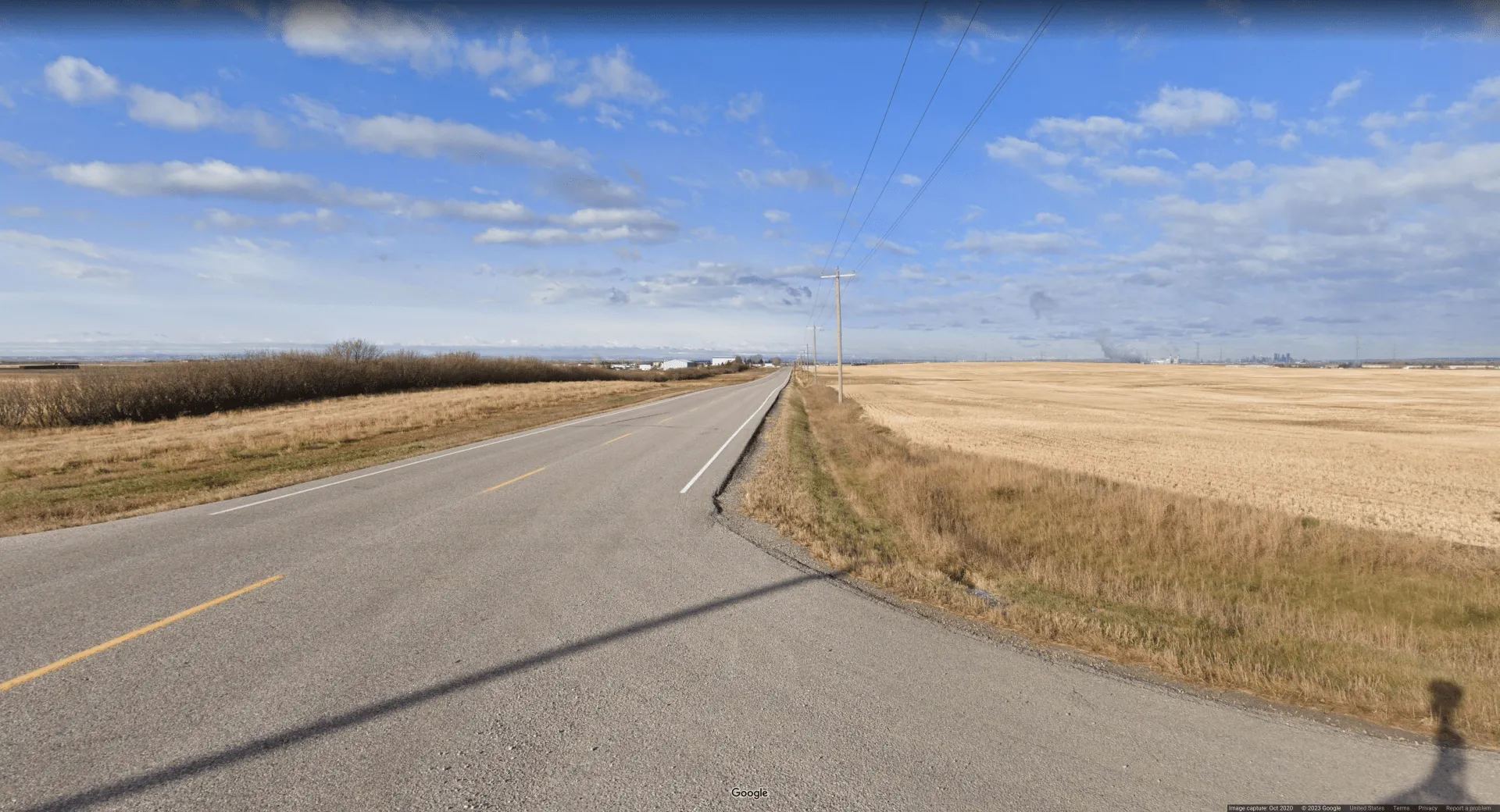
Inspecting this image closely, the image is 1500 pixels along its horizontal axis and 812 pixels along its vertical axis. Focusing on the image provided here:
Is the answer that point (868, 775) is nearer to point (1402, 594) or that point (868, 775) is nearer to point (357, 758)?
point (357, 758)

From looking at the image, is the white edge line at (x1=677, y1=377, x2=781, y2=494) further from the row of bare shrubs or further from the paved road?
the row of bare shrubs

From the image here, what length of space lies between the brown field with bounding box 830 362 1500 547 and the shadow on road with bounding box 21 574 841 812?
15.1 m

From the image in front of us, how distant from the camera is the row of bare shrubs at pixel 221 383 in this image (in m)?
32.1

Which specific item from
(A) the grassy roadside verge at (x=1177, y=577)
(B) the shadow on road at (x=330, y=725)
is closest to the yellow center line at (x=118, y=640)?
(B) the shadow on road at (x=330, y=725)

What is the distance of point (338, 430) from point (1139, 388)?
7643 centimetres

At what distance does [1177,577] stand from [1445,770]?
663cm

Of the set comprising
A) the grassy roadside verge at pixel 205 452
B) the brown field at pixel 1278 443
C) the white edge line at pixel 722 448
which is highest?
the grassy roadside verge at pixel 205 452

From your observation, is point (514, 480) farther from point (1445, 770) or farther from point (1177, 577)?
point (1445, 770)

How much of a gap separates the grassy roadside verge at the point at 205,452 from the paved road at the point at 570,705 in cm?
496

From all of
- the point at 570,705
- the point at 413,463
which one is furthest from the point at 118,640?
the point at 413,463

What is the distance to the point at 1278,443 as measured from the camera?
998 inches

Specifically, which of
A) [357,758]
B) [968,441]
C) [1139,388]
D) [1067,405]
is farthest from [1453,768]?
[1139,388]

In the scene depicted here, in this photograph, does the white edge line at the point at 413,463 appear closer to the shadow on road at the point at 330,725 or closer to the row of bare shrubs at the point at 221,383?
the shadow on road at the point at 330,725

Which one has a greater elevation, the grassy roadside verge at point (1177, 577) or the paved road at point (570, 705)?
the paved road at point (570, 705)
